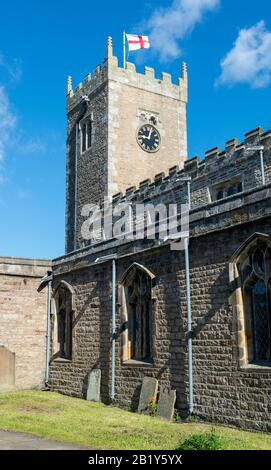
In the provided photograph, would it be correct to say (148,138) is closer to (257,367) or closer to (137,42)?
(137,42)

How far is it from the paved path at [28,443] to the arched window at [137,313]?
16.7 feet

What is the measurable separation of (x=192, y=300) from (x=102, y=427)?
3.49 meters

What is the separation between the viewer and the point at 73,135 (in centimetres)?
3297

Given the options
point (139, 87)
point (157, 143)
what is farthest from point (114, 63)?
point (157, 143)

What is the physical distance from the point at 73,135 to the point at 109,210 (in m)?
8.04

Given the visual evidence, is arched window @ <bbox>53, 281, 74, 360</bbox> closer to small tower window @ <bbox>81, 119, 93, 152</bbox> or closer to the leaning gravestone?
the leaning gravestone

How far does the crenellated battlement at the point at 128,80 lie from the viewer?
98.0 feet

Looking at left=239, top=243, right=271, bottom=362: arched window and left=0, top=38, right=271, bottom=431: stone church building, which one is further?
left=0, top=38, right=271, bottom=431: stone church building

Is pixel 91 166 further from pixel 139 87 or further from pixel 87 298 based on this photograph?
pixel 87 298

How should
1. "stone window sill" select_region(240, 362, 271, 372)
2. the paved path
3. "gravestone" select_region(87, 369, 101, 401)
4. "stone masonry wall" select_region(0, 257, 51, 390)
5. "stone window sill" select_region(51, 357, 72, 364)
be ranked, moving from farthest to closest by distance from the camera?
"stone masonry wall" select_region(0, 257, 51, 390), "stone window sill" select_region(51, 357, 72, 364), "gravestone" select_region(87, 369, 101, 401), "stone window sill" select_region(240, 362, 271, 372), the paved path

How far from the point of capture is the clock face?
29.8 m

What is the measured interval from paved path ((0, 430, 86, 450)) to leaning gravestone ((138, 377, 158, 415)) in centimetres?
411

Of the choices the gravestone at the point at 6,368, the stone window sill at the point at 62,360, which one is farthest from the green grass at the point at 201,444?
the gravestone at the point at 6,368

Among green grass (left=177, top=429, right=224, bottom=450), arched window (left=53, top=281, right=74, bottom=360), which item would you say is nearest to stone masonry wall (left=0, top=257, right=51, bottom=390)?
arched window (left=53, top=281, right=74, bottom=360)
